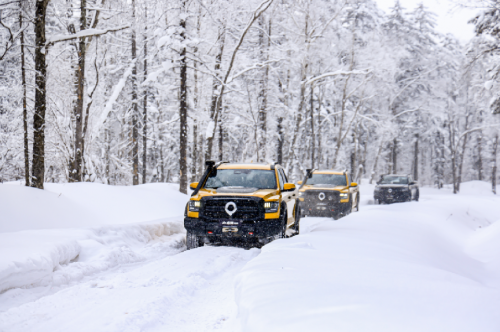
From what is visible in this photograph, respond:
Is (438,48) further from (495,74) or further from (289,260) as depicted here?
(289,260)

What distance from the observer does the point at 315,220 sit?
15250 mm

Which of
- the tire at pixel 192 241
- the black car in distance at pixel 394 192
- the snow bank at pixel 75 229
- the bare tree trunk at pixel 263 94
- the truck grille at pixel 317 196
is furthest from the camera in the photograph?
the bare tree trunk at pixel 263 94

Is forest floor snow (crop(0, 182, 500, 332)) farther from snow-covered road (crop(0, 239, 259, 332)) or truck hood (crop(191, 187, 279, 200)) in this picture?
truck hood (crop(191, 187, 279, 200))

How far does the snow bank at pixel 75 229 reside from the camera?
6.16 meters

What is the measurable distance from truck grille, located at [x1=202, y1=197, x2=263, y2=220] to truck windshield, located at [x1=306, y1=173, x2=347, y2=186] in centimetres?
863

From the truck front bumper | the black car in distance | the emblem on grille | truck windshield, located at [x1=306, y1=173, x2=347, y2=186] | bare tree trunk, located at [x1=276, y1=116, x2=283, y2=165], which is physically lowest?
the black car in distance

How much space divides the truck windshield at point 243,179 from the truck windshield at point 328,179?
7.35 meters

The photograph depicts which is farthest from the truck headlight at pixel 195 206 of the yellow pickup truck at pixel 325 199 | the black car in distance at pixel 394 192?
the black car in distance at pixel 394 192

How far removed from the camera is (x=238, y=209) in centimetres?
816

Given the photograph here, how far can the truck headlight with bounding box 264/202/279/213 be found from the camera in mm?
8254

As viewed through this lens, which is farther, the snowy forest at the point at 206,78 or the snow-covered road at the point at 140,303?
the snowy forest at the point at 206,78

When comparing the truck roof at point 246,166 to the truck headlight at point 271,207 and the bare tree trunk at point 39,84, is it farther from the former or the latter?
the bare tree trunk at point 39,84

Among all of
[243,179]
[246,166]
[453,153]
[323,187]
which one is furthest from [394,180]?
Result: [453,153]

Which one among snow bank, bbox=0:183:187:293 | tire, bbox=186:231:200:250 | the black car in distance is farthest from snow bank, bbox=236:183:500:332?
the black car in distance
